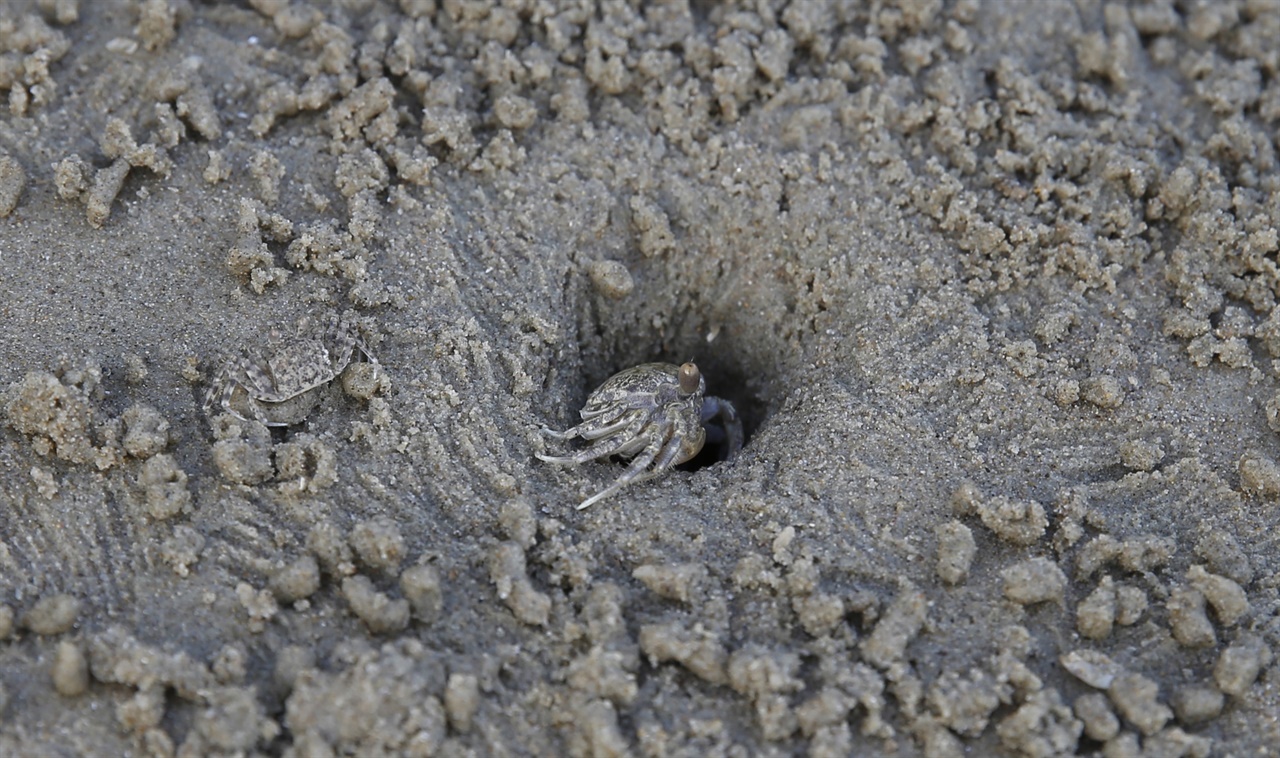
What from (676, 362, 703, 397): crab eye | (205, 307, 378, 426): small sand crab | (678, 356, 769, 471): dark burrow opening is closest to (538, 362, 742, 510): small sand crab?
(676, 362, 703, 397): crab eye

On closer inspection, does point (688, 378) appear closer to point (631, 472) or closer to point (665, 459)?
point (665, 459)

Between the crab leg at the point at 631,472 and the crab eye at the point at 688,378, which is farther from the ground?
the crab eye at the point at 688,378

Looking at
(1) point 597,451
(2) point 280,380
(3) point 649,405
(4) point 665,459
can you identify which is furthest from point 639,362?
(2) point 280,380

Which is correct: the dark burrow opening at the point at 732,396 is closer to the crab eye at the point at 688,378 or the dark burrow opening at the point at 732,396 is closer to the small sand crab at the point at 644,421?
the small sand crab at the point at 644,421

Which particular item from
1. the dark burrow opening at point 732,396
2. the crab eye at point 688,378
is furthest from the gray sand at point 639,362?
the crab eye at point 688,378

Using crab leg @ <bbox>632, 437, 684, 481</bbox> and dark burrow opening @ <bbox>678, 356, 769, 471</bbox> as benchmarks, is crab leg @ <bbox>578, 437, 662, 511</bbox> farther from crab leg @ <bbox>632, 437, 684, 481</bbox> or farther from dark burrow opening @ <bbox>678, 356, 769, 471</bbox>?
dark burrow opening @ <bbox>678, 356, 769, 471</bbox>

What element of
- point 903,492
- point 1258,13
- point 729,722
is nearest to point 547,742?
point 729,722
